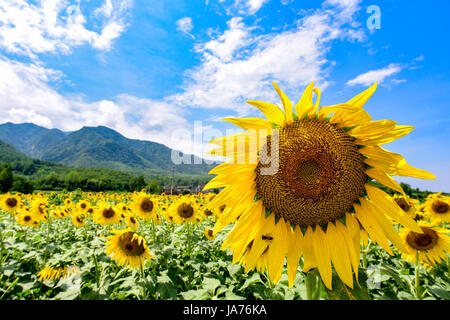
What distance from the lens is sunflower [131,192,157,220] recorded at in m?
6.59

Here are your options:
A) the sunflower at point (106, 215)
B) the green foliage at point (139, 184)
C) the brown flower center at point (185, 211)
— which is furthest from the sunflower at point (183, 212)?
the green foliage at point (139, 184)

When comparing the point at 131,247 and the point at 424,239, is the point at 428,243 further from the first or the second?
the point at 131,247

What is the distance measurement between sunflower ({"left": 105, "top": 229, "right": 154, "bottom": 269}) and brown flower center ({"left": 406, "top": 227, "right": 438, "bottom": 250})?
14.9 ft

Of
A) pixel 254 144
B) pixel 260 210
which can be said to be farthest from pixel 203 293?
pixel 254 144

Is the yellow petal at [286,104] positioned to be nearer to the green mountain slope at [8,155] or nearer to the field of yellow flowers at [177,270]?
the field of yellow flowers at [177,270]

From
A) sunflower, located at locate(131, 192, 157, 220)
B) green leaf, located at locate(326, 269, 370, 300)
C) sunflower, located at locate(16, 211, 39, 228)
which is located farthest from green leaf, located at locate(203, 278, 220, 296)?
sunflower, located at locate(16, 211, 39, 228)

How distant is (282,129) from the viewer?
4.56 feet

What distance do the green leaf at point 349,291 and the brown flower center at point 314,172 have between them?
0.33m

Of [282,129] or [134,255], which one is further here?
[134,255]

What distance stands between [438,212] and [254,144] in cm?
781

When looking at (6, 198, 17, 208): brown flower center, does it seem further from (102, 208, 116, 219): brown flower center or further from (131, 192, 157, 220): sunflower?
(131, 192, 157, 220): sunflower

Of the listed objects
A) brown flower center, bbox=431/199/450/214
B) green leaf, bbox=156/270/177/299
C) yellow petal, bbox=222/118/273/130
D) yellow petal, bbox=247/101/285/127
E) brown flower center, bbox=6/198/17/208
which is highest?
yellow petal, bbox=247/101/285/127
